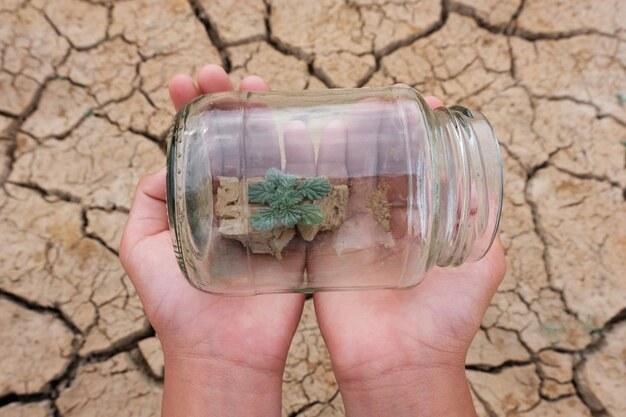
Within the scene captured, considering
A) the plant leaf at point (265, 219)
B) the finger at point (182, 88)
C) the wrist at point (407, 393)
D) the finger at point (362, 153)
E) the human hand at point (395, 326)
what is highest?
the finger at point (182, 88)

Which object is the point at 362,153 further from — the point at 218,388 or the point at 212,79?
the point at 218,388

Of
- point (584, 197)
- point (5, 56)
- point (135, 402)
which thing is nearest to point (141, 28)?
point (5, 56)

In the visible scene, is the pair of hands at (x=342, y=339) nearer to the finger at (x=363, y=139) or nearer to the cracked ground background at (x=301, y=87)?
the finger at (x=363, y=139)

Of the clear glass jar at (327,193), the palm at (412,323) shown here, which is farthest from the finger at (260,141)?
the palm at (412,323)

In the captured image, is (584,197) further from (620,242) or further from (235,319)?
(235,319)

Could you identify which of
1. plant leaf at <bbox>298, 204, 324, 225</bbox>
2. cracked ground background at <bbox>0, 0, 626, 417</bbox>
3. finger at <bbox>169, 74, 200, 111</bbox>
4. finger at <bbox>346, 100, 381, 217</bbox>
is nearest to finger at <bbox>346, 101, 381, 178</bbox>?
finger at <bbox>346, 100, 381, 217</bbox>

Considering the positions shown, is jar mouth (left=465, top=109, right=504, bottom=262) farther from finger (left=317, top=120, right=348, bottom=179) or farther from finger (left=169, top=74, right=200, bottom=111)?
finger (left=169, top=74, right=200, bottom=111)
